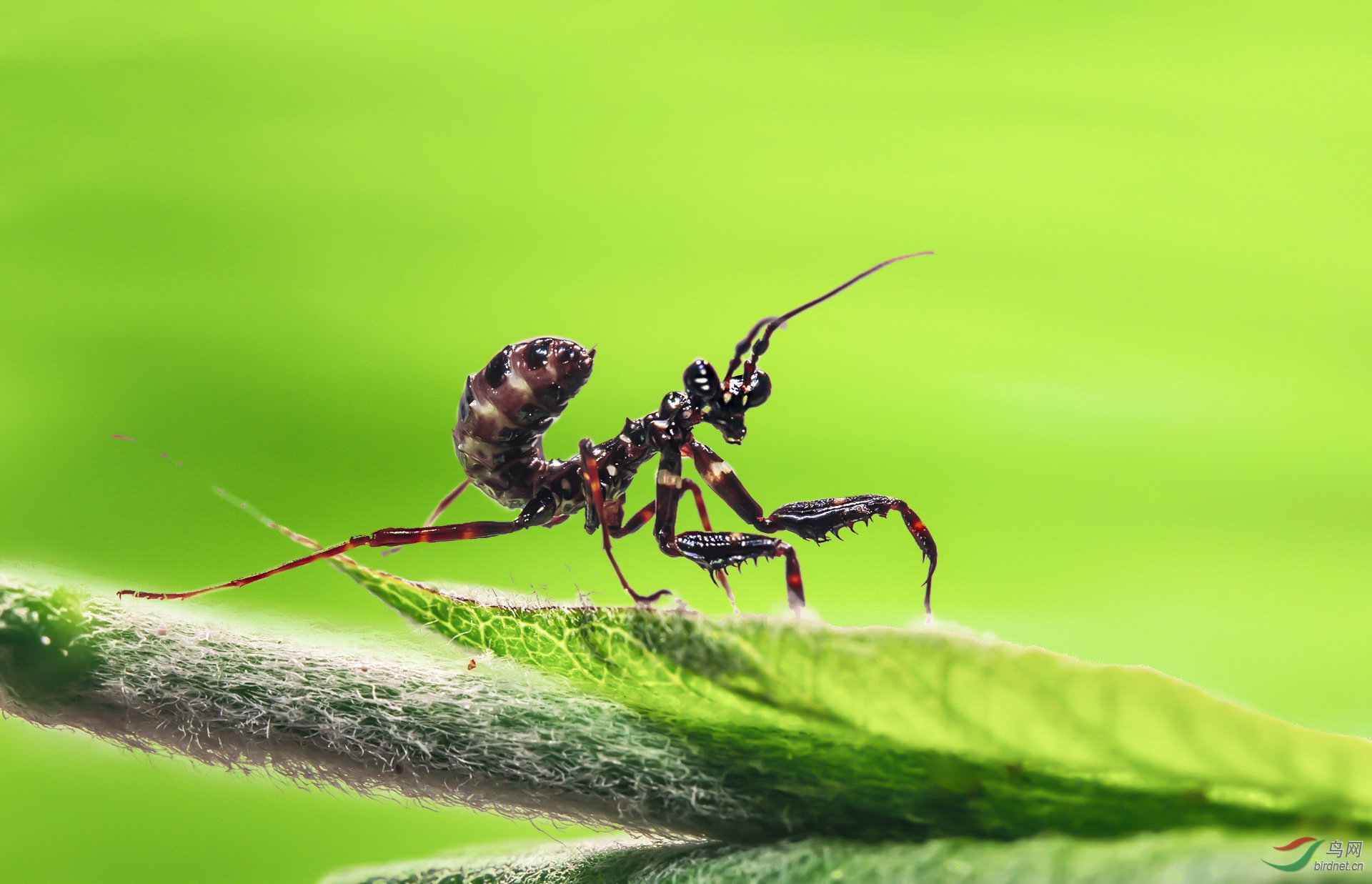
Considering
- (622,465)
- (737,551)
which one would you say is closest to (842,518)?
(737,551)

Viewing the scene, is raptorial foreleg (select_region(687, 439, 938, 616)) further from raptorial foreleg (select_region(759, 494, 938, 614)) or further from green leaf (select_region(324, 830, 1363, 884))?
green leaf (select_region(324, 830, 1363, 884))

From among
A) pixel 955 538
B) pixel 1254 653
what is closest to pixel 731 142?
pixel 955 538

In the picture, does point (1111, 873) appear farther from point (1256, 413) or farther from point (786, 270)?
point (786, 270)

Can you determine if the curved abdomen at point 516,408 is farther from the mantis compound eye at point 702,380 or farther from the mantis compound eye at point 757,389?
the mantis compound eye at point 757,389

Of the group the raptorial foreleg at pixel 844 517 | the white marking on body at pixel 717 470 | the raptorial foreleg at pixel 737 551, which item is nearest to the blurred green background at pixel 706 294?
the white marking on body at pixel 717 470

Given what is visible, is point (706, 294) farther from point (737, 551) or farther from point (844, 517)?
point (737, 551)

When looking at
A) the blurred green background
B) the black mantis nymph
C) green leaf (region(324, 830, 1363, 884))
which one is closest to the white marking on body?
the black mantis nymph
